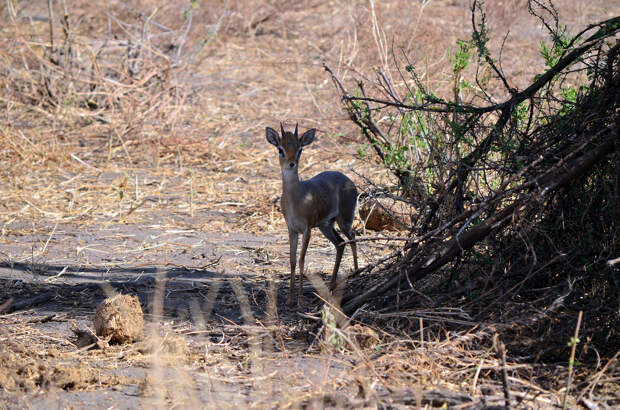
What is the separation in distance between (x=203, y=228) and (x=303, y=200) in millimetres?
2282

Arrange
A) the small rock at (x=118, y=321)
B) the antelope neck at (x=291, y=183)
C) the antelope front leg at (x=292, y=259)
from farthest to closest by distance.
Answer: the antelope neck at (x=291, y=183) < the antelope front leg at (x=292, y=259) < the small rock at (x=118, y=321)

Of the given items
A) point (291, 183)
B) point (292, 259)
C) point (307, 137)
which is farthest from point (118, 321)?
point (307, 137)

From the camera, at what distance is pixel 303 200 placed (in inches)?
244

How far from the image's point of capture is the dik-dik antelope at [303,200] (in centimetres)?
605

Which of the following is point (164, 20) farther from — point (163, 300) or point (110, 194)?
point (163, 300)

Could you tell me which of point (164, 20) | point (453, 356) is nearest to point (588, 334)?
point (453, 356)

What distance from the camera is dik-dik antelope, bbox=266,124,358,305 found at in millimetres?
6047

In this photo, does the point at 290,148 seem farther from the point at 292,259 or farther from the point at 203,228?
the point at 203,228

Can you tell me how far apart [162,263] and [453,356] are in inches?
132

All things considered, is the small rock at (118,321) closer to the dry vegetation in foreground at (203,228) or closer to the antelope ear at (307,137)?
the dry vegetation in foreground at (203,228)

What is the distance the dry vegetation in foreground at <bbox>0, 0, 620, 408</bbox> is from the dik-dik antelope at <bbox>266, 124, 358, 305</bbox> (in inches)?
11.4

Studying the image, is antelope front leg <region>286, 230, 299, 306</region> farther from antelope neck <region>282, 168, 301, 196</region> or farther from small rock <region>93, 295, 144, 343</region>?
small rock <region>93, 295, 144, 343</region>

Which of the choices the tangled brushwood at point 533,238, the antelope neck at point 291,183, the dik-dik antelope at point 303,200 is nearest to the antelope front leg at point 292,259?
the dik-dik antelope at point 303,200

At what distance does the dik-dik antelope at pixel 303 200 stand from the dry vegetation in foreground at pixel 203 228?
0.95 ft
